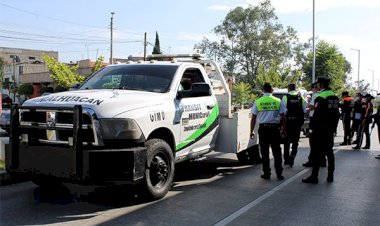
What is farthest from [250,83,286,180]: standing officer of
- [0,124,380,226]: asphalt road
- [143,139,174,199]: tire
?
[143,139,174,199]: tire

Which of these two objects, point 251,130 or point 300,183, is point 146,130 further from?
point 300,183

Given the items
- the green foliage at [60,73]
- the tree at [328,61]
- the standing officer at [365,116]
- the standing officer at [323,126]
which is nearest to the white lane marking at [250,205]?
the standing officer at [323,126]

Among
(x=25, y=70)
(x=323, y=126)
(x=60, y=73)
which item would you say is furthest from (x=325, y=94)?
(x=25, y=70)

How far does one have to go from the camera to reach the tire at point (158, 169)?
19.6ft

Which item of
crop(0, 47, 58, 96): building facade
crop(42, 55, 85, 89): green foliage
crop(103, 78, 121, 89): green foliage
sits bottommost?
crop(103, 78, 121, 89): green foliage

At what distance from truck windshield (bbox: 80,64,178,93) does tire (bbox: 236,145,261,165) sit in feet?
10.6

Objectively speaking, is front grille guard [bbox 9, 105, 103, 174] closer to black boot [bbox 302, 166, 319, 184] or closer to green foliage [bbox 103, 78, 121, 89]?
green foliage [bbox 103, 78, 121, 89]

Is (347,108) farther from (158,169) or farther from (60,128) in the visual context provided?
(60,128)

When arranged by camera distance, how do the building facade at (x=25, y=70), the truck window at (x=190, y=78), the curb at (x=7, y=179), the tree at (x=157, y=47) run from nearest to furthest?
the curb at (x=7, y=179) < the truck window at (x=190, y=78) < the tree at (x=157, y=47) < the building facade at (x=25, y=70)

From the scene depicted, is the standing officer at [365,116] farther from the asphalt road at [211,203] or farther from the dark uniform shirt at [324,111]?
the dark uniform shirt at [324,111]

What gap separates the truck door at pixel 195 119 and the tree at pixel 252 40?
1990 inches

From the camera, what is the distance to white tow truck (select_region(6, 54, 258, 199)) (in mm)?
5469

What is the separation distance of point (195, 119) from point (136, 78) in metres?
1.15

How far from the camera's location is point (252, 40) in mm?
58469
